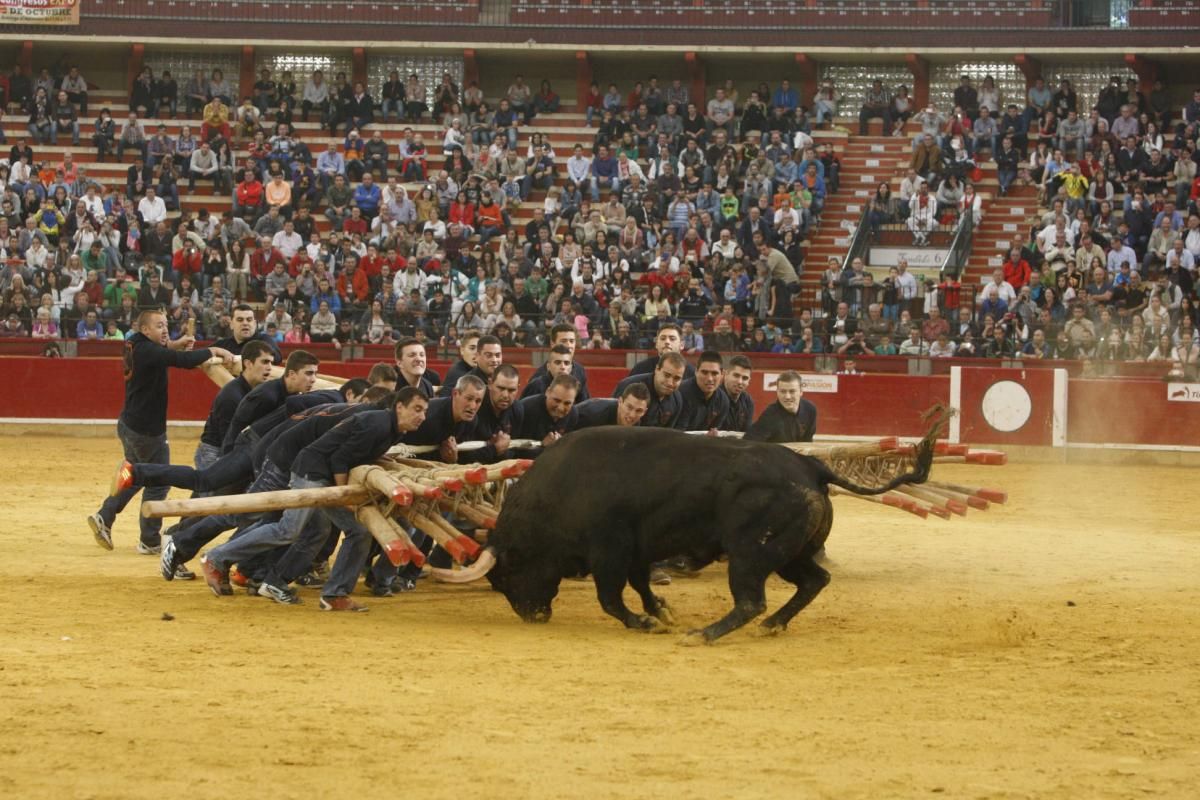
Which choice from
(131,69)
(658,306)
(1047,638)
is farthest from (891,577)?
(131,69)

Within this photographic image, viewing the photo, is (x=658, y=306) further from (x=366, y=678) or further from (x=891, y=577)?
(x=366, y=678)

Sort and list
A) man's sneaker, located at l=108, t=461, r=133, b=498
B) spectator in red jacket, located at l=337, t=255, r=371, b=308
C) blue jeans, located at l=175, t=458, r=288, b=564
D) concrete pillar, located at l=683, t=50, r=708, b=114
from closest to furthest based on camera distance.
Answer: blue jeans, located at l=175, t=458, r=288, b=564 → man's sneaker, located at l=108, t=461, r=133, b=498 → spectator in red jacket, located at l=337, t=255, r=371, b=308 → concrete pillar, located at l=683, t=50, r=708, b=114

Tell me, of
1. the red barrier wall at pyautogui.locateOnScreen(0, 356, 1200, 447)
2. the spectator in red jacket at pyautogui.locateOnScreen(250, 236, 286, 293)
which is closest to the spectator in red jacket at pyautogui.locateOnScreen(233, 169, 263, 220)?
the spectator in red jacket at pyautogui.locateOnScreen(250, 236, 286, 293)

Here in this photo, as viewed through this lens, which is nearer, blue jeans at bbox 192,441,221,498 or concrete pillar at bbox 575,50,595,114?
blue jeans at bbox 192,441,221,498

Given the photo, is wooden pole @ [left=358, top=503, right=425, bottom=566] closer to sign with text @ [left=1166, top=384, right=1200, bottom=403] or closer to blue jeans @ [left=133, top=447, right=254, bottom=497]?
blue jeans @ [left=133, top=447, right=254, bottom=497]

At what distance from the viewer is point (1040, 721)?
7574mm

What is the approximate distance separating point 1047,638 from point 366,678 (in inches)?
155

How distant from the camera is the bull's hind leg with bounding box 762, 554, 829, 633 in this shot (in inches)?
387

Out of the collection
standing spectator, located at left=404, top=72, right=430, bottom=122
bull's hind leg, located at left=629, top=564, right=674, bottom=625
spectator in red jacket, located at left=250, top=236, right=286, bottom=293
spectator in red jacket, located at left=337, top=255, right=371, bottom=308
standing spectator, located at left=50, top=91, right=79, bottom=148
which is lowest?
bull's hind leg, located at left=629, top=564, right=674, bottom=625

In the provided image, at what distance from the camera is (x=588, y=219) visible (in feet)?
93.5

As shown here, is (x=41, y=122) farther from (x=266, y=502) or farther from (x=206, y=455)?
(x=266, y=502)

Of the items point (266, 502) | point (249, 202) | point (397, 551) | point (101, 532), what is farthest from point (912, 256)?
point (397, 551)

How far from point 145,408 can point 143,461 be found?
1.42 ft

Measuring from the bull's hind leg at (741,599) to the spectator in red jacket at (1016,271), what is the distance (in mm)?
17379
